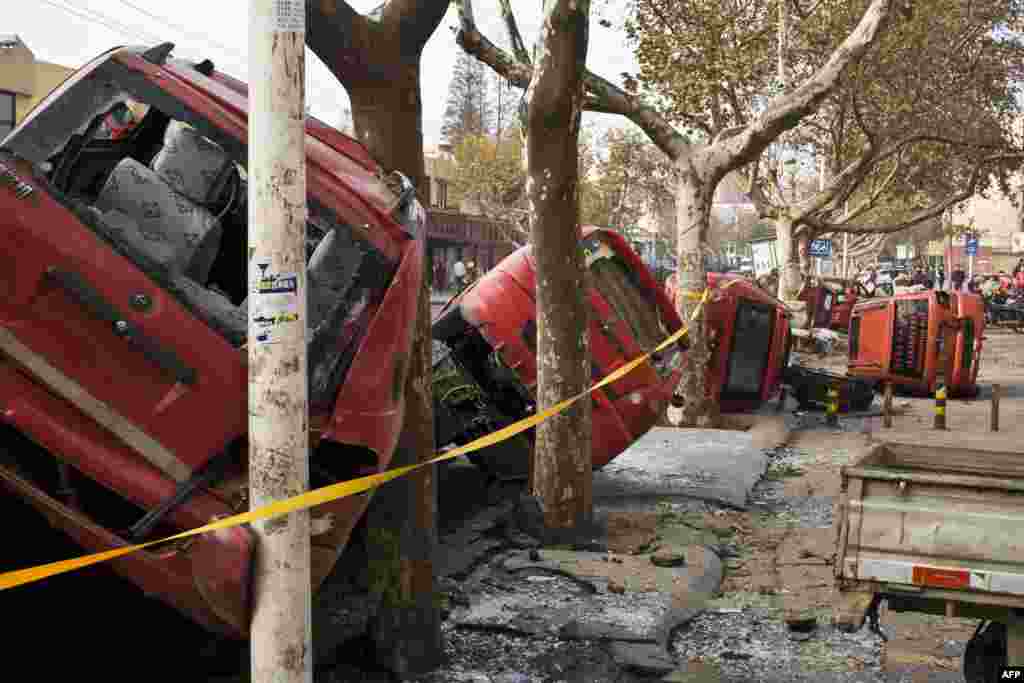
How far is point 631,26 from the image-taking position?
2061cm

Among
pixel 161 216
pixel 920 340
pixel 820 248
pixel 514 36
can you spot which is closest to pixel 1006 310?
pixel 820 248

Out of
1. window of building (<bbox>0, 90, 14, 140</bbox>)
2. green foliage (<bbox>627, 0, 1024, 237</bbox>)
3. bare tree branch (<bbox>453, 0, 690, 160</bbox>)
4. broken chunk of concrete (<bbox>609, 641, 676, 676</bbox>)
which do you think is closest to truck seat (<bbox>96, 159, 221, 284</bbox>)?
broken chunk of concrete (<bbox>609, 641, 676, 676</bbox>)

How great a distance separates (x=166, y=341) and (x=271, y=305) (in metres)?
1.09

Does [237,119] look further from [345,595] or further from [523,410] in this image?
[523,410]

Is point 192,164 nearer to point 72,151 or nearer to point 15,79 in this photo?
point 72,151

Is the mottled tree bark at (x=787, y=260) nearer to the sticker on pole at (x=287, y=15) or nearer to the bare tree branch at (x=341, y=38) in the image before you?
the bare tree branch at (x=341, y=38)

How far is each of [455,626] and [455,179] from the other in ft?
200

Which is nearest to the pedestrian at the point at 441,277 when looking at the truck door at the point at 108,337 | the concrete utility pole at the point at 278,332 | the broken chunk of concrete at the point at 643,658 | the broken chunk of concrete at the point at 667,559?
the broken chunk of concrete at the point at 667,559

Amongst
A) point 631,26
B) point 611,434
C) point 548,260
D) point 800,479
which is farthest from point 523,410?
point 631,26

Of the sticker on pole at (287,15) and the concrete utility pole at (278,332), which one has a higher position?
the sticker on pole at (287,15)

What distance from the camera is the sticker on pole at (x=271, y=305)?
379 centimetres

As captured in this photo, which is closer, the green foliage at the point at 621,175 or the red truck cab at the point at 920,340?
the red truck cab at the point at 920,340

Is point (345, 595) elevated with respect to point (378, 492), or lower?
lower

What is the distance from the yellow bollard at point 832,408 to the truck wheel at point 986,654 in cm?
1061
